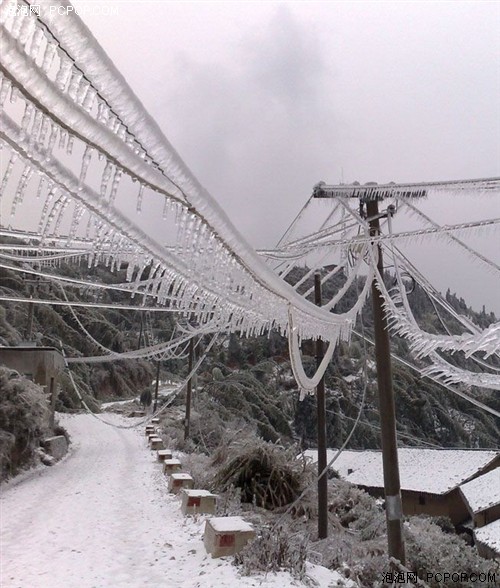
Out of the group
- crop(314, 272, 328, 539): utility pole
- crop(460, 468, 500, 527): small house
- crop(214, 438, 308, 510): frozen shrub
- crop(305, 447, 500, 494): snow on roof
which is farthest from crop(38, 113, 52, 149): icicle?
crop(305, 447, 500, 494): snow on roof

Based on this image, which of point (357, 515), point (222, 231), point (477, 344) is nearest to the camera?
point (222, 231)

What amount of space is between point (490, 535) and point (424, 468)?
9400mm

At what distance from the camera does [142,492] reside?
9203 millimetres

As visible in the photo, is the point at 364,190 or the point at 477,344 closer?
the point at 477,344

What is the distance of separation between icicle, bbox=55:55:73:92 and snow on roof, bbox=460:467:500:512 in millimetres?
21838

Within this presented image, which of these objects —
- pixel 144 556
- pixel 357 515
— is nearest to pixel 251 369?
pixel 357 515

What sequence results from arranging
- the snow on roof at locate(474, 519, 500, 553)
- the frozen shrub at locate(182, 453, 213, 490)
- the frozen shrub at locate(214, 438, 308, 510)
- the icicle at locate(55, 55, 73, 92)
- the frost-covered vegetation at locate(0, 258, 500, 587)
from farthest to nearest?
the snow on roof at locate(474, 519, 500, 553) < the frozen shrub at locate(182, 453, 213, 490) < the frozen shrub at locate(214, 438, 308, 510) < the frost-covered vegetation at locate(0, 258, 500, 587) < the icicle at locate(55, 55, 73, 92)

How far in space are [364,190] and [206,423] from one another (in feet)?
61.6

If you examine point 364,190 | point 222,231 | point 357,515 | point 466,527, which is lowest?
point 466,527

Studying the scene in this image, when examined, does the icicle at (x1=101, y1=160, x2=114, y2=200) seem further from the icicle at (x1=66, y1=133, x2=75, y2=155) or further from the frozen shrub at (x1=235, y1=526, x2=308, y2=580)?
the frozen shrub at (x1=235, y1=526, x2=308, y2=580)

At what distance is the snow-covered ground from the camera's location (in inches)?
191

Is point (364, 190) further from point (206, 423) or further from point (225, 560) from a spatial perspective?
point (206, 423)

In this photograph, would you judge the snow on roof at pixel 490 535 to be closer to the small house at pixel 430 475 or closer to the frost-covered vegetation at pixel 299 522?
the frost-covered vegetation at pixel 299 522

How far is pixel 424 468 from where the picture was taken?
85.5 ft
